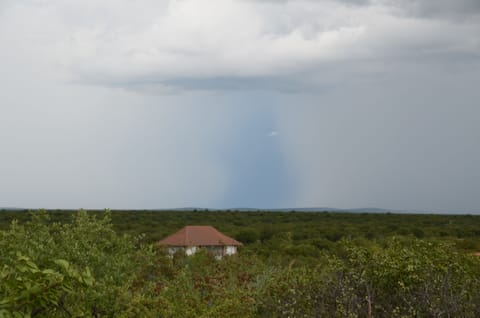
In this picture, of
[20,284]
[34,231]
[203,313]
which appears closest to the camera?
[20,284]

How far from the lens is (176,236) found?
28.9 m

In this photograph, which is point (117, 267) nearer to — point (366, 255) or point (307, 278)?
point (307, 278)

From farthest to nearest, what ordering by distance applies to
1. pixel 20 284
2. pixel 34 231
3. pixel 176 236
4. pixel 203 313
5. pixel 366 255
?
pixel 176 236 < pixel 34 231 < pixel 366 255 < pixel 203 313 < pixel 20 284

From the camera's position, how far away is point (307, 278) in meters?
10.6

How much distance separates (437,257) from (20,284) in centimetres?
752

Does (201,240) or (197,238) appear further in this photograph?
(197,238)

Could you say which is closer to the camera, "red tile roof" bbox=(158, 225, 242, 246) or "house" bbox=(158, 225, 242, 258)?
"house" bbox=(158, 225, 242, 258)

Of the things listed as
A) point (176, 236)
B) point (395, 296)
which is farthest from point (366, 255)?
point (176, 236)

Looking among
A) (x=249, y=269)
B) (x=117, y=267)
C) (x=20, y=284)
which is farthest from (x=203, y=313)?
(x=249, y=269)

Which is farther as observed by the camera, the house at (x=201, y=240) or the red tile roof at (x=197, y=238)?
the red tile roof at (x=197, y=238)

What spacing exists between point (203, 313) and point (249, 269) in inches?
294

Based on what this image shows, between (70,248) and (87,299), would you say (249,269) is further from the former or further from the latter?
(87,299)

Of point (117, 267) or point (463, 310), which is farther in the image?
point (117, 267)

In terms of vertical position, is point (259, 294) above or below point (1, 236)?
below
